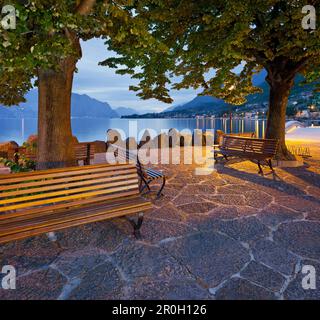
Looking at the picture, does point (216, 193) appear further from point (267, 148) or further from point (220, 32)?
point (220, 32)

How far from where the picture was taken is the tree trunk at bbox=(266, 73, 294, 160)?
9648 mm

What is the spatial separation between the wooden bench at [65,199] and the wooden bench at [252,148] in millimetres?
5491

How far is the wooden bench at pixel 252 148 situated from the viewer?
26.2 ft

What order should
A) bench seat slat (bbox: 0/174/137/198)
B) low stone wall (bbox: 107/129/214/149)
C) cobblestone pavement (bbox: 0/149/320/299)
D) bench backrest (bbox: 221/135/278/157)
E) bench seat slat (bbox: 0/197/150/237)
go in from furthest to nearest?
low stone wall (bbox: 107/129/214/149) < bench backrest (bbox: 221/135/278/157) < bench seat slat (bbox: 0/174/137/198) < bench seat slat (bbox: 0/197/150/237) < cobblestone pavement (bbox: 0/149/320/299)

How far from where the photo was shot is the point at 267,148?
8164mm

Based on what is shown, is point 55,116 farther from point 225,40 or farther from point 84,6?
point 225,40

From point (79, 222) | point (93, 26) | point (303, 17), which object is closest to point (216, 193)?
point (79, 222)

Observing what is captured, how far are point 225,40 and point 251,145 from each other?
12.3 ft

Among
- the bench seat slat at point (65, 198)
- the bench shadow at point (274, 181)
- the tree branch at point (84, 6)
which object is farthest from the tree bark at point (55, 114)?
the bench shadow at point (274, 181)

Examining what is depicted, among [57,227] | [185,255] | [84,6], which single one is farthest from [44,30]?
[185,255]

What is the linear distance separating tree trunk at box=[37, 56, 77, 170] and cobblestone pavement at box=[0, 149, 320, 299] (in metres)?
1.73

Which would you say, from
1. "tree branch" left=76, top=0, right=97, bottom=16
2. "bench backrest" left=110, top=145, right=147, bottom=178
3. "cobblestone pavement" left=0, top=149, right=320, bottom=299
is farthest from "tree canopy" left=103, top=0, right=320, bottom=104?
"cobblestone pavement" left=0, top=149, right=320, bottom=299

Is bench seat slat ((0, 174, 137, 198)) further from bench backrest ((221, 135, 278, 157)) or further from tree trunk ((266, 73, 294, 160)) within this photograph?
tree trunk ((266, 73, 294, 160))

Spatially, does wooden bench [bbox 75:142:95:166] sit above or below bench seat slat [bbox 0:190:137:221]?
above
